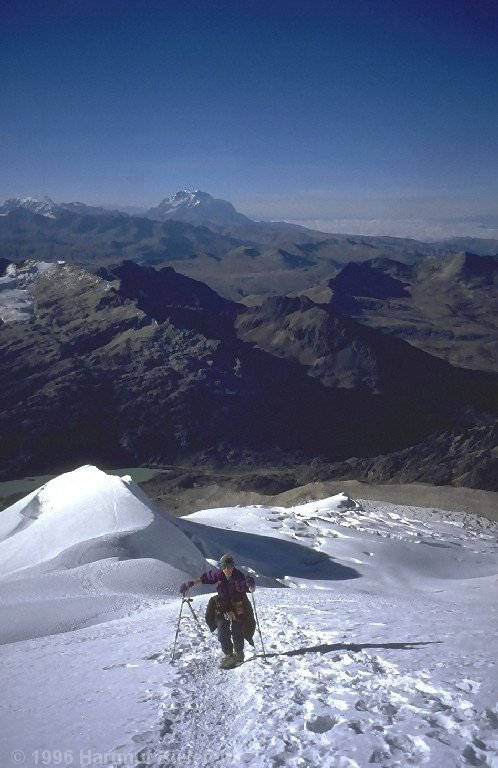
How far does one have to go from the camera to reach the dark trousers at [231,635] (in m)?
7.77

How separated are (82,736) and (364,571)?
2040 cm

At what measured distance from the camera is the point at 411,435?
7794 centimetres

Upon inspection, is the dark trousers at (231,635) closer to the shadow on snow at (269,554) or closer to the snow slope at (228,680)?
the snow slope at (228,680)

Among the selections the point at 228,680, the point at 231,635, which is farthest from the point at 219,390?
the point at 228,680

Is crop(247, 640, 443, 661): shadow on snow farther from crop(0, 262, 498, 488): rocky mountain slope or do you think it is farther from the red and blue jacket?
crop(0, 262, 498, 488): rocky mountain slope

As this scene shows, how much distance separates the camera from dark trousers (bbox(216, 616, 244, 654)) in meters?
7.77

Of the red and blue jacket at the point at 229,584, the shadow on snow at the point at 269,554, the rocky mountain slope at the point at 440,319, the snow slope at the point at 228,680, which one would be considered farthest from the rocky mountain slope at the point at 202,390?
the red and blue jacket at the point at 229,584

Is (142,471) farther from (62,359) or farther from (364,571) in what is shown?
(364,571)

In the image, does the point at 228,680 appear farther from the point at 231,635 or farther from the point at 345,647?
the point at 345,647

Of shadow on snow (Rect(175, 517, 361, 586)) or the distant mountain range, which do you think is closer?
shadow on snow (Rect(175, 517, 361, 586))

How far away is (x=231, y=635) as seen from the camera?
791 cm

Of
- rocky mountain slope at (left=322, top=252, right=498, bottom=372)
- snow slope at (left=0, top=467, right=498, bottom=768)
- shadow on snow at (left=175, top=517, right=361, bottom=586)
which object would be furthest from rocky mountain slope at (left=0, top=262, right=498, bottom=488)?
snow slope at (left=0, top=467, right=498, bottom=768)

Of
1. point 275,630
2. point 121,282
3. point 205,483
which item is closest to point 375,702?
point 275,630

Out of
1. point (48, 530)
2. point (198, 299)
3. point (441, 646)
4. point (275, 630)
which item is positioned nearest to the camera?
point (441, 646)
